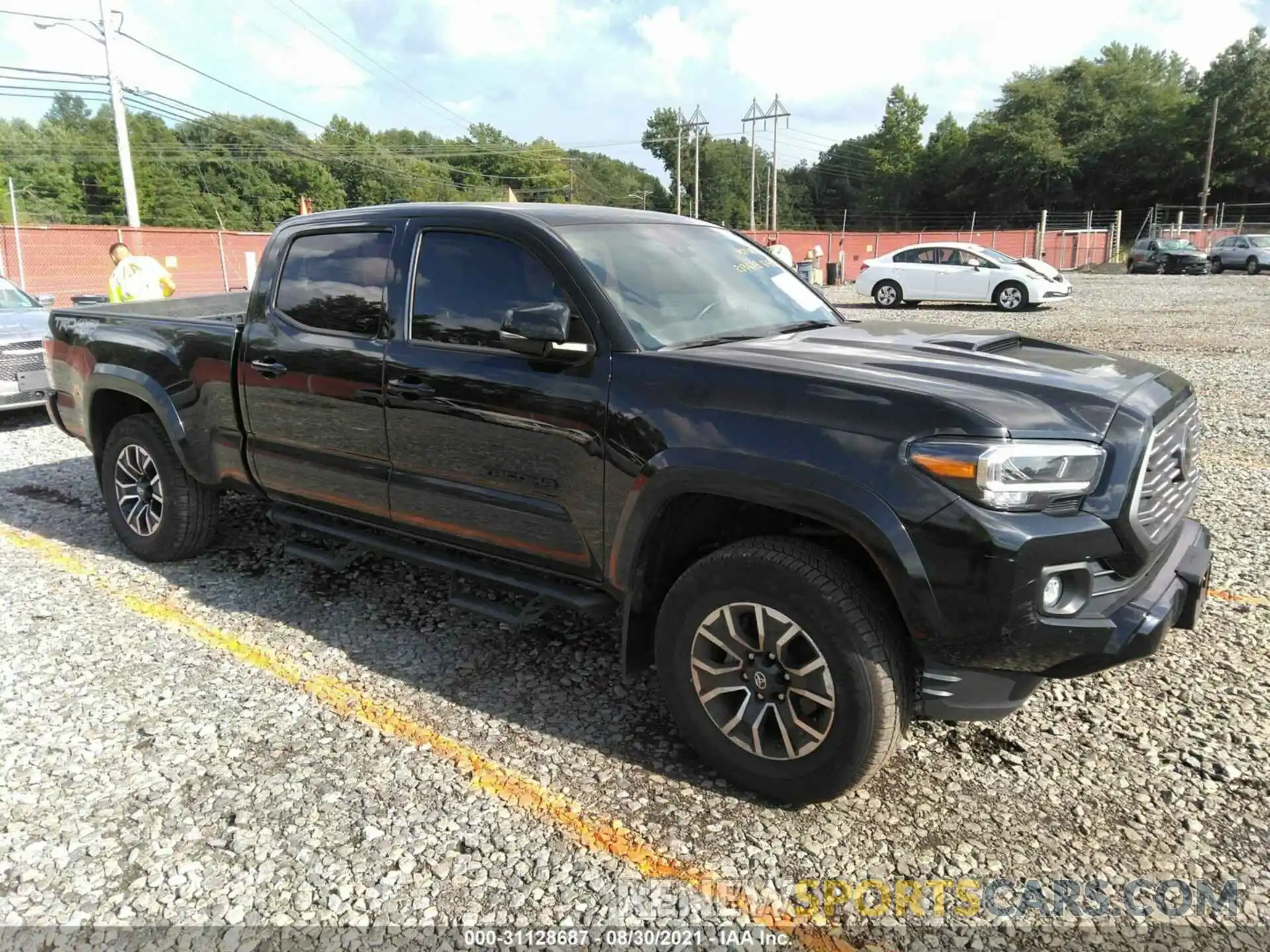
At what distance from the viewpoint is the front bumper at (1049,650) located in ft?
8.04

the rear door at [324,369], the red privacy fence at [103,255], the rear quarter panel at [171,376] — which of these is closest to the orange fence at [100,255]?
the red privacy fence at [103,255]

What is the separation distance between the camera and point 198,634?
4.19 m

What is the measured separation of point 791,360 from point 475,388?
4.07 ft

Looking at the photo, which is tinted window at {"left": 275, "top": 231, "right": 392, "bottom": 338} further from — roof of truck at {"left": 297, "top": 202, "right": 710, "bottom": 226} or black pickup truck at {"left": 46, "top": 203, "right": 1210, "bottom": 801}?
roof of truck at {"left": 297, "top": 202, "right": 710, "bottom": 226}

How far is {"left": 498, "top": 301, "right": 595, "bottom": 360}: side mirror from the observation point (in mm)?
3049

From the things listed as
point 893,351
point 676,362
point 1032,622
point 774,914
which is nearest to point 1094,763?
point 1032,622

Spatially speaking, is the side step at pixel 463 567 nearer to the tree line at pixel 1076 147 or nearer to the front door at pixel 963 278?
the front door at pixel 963 278

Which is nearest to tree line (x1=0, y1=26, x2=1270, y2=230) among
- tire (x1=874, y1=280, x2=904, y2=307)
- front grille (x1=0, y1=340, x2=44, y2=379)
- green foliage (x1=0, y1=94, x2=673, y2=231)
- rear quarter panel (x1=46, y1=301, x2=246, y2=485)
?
green foliage (x1=0, y1=94, x2=673, y2=231)

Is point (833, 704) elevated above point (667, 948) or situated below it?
above

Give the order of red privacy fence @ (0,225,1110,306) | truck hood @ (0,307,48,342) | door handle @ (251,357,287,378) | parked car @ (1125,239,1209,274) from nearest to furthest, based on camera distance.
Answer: door handle @ (251,357,287,378) < truck hood @ (0,307,48,342) < red privacy fence @ (0,225,1110,306) < parked car @ (1125,239,1209,274)

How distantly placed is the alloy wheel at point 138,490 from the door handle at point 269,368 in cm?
118

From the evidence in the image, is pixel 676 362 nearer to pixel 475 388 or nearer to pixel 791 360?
pixel 791 360

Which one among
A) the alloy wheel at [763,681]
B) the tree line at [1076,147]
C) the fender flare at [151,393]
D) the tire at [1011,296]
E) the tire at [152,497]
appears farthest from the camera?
the tree line at [1076,147]

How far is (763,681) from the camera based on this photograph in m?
2.81
